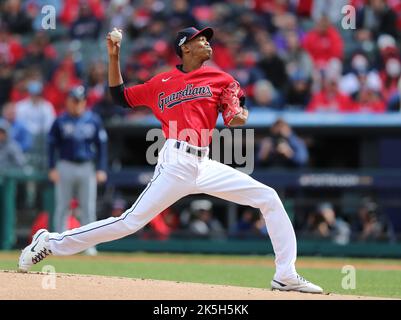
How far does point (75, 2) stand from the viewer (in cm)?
1711

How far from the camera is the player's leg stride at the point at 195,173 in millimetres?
6707

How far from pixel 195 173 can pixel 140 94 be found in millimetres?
781

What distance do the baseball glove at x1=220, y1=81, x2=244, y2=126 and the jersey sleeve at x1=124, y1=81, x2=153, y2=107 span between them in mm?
557

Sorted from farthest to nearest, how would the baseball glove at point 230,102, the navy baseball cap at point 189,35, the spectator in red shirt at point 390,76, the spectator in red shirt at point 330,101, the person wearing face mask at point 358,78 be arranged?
the person wearing face mask at point 358,78 → the spectator in red shirt at point 390,76 → the spectator in red shirt at point 330,101 → the navy baseball cap at point 189,35 → the baseball glove at point 230,102

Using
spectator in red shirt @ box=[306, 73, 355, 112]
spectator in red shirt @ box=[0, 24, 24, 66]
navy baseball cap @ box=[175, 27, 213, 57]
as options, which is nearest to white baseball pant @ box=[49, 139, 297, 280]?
navy baseball cap @ box=[175, 27, 213, 57]

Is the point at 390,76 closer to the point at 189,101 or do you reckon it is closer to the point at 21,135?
the point at 21,135

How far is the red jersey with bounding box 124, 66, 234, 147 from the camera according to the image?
6.77 meters

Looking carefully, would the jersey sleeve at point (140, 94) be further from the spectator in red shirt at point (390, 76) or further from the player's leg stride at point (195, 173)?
the spectator in red shirt at point (390, 76)

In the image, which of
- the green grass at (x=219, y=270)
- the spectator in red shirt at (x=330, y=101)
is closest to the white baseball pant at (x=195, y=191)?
the green grass at (x=219, y=270)

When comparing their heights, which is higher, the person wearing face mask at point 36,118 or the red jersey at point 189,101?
the person wearing face mask at point 36,118

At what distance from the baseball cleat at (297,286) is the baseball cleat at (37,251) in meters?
1.71

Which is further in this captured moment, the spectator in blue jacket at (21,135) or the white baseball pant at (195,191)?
the spectator in blue jacket at (21,135)

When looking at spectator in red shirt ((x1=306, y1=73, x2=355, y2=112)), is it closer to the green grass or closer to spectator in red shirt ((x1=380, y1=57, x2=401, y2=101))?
spectator in red shirt ((x1=380, y1=57, x2=401, y2=101))

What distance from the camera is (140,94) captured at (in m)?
7.05
